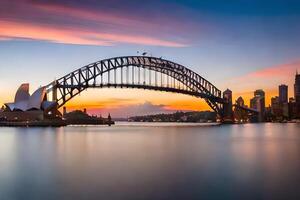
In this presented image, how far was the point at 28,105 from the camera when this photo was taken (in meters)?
92.2

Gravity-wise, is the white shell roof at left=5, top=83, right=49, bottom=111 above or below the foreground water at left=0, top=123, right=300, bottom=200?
above

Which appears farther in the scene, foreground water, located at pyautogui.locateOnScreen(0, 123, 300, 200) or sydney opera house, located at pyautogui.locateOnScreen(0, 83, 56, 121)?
sydney opera house, located at pyautogui.locateOnScreen(0, 83, 56, 121)

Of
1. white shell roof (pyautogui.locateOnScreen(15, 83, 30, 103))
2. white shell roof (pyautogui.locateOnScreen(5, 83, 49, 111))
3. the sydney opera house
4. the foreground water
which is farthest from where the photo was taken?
white shell roof (pyautogui.locateOnScreen(15, 83, 30, 103))

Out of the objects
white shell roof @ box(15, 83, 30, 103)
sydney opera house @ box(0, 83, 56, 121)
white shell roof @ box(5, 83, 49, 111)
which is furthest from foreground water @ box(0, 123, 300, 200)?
white shell roof @ box(15, 83, 30, 103)

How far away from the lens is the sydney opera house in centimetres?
9056

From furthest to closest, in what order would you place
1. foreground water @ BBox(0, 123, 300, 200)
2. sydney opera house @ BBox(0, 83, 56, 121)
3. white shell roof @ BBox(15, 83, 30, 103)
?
white shell roof @ BBox(15, 83, 30, 103), sydney opera house @ BBox(0, 83, 56, 121), foreground water @ BBox(0, 123, 300, 200)

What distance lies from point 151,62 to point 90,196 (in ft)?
273

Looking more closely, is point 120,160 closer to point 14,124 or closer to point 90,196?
point 90,196

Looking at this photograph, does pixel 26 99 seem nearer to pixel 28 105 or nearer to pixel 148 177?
pixel 28 105

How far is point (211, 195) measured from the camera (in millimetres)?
14344

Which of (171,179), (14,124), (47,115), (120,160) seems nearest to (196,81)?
(47,115)

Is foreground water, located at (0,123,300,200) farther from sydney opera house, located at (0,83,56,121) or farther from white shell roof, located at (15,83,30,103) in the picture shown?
white shell roof, located at (15,83,30,103)

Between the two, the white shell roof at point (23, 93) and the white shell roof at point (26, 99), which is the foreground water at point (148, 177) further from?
the white shell roof at point (23, 93)

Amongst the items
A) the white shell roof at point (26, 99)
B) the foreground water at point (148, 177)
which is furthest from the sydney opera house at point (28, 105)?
the foreground water at point (148, 177)
